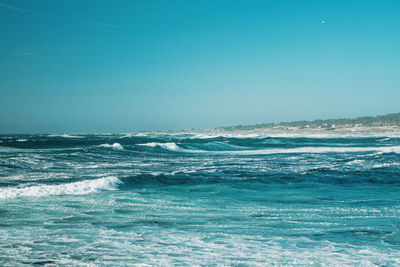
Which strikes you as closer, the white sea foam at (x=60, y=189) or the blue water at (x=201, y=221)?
the blue water at (x=201, y=221)

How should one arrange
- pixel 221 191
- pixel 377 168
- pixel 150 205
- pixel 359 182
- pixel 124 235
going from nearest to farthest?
pixel 124 235 < pixel 150 205 < pixel 221 191 < pixel 359 182 < pixel 377 168

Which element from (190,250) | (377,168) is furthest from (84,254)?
(377,168)

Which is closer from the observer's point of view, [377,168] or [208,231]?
[208,231]

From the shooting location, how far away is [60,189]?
1463 centimetres

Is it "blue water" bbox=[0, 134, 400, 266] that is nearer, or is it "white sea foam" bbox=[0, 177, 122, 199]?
"blue water" bbox=[0, 134, 400, 266]

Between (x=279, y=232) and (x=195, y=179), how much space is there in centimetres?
958

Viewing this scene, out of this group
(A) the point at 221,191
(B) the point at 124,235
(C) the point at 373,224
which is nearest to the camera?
(B) the point at 124,235

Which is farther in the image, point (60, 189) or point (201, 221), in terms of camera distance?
point (60, 189)

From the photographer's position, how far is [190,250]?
7.43 metres

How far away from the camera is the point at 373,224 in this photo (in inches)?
368

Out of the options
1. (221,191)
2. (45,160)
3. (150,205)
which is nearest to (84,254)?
(150,205)

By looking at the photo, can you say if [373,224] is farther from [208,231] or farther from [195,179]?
[195,179]

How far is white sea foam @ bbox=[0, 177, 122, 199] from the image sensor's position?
44.9 ft

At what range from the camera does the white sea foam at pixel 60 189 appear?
1369cm
